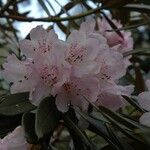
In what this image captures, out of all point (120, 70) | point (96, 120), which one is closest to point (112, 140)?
point (96, 120)

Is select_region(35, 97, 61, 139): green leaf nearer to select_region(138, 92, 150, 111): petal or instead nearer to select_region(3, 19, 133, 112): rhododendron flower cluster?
select_region(3, 19, 133, 112): rhododendron flower cluster

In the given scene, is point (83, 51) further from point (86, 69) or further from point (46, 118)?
point (46, 118)

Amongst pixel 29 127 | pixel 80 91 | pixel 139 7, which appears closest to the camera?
pixel 29 127

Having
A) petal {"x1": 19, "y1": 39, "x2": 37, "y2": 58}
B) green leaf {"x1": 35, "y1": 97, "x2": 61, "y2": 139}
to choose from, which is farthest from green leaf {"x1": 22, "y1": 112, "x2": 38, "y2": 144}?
petal {"x1": 19, "y1": 39, "x2": 37, "y2": 58}

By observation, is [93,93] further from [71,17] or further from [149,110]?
[71,17]

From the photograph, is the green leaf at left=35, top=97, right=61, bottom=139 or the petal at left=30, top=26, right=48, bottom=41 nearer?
the green leaf at left=35, top=97, right=61, bottom=139

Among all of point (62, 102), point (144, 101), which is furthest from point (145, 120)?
point (62, 102)
